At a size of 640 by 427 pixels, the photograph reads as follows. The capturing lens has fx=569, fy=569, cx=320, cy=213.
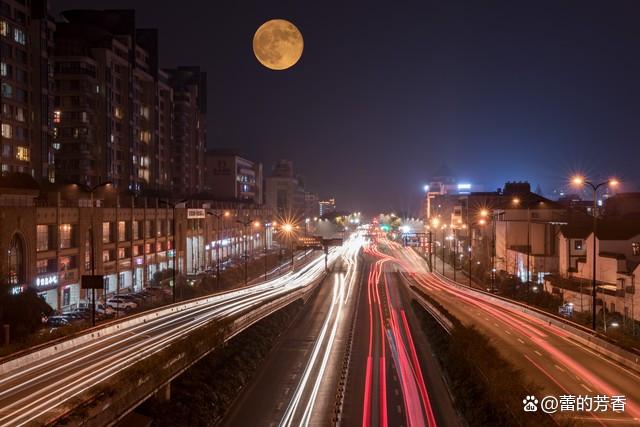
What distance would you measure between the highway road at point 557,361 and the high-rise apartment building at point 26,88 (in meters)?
39.3

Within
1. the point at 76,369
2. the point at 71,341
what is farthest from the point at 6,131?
the point at 76,369

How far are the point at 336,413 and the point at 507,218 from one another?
165ft

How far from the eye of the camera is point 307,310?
168 feet

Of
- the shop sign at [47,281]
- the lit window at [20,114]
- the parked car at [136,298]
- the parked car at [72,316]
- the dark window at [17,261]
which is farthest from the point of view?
the lit window at [20,114]

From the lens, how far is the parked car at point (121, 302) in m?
41.0

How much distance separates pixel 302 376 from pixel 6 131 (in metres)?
35.7

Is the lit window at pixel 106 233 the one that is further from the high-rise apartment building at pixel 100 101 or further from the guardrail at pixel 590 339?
the guardrail at pixel 590 339

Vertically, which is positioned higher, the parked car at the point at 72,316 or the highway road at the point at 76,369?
the highway road at the point at 76,369

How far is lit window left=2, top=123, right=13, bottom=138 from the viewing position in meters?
48.3

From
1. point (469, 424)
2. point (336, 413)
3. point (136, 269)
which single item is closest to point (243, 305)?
point (136, 269)

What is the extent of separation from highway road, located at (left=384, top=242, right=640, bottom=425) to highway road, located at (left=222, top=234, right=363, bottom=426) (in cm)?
826

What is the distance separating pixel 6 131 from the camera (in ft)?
160

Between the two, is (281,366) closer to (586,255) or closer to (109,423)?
(109,423)

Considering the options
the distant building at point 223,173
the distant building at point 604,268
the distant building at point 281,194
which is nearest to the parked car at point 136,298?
the distant building at point 604,268
